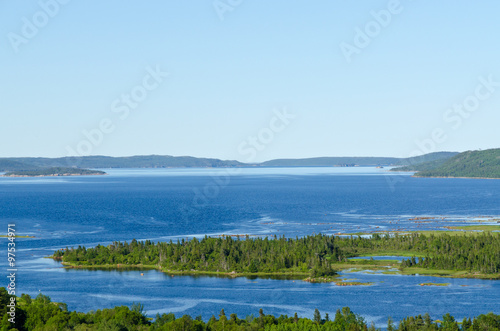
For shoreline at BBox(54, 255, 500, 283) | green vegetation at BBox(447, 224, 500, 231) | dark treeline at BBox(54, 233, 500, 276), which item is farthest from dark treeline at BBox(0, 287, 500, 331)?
green vegetation at BBox(447, 224, 500, 231)

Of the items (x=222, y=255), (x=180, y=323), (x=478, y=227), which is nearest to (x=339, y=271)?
(x=222, y=255)

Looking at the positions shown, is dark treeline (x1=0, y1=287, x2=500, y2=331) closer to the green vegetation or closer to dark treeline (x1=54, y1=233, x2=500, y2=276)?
dark treeline (x1=54, y1=233, x2=500, y2=276)

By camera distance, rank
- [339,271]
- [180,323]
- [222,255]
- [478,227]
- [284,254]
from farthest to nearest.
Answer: [478,227]
[222,255]
[284,254]
[339,271]
[180,323]

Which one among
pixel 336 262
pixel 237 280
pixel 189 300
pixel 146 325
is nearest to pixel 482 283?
pixel 336 262

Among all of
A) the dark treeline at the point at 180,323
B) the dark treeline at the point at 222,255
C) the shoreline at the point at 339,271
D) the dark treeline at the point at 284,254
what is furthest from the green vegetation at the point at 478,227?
the dark treeline at the point at 180,323

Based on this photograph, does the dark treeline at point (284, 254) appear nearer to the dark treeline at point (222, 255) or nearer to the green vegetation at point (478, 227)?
the dark treeline at point (222, 255)

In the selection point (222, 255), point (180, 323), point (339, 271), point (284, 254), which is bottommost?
point (339, 271)

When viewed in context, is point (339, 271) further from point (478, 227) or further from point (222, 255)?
point (478, 227)

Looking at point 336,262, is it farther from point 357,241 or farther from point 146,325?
point 146,325
